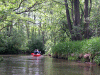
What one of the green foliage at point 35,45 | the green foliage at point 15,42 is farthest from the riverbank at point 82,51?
the green foliage at point 35,45

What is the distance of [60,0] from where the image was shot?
61.6 ft

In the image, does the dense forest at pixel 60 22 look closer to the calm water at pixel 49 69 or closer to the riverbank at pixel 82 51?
the riverbank at pixel 82 51

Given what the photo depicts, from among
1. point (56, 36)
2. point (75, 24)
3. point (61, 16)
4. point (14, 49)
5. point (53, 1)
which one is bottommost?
point (14, 49)

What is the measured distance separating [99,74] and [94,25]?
27.8ft

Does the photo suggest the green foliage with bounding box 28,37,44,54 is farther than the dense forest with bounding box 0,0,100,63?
Yes

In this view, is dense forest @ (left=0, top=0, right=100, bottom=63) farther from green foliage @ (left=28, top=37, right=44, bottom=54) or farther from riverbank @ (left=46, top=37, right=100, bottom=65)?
green foliage @ (left=28, top=37, right=44, bottom=54)

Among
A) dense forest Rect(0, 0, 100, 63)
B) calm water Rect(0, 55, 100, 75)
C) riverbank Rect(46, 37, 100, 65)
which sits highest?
dense forest Rect(0, 0, 100, 63)

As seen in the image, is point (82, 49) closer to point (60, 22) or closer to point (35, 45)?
point (60, 22)

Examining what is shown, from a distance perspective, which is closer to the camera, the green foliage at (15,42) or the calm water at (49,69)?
the calm water at (49,69)

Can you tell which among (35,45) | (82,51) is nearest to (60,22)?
(82,51)

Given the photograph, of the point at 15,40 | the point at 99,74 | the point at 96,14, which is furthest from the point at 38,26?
the point at 15,40

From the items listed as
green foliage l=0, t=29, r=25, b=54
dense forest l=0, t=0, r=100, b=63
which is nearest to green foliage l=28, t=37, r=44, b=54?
green foliage l=0, t=29, r=25, b=54

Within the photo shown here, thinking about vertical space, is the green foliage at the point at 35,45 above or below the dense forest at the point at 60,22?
below

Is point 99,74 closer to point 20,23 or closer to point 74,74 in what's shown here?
point 74,74
